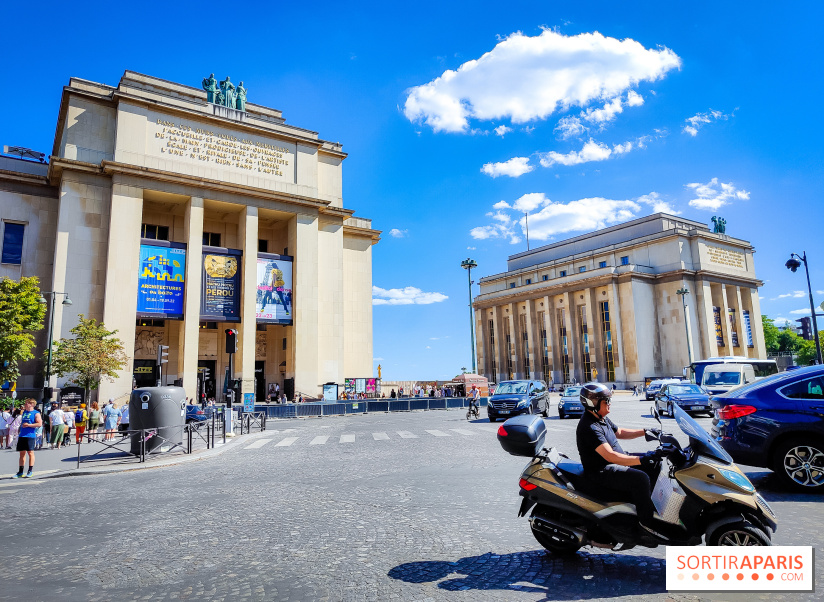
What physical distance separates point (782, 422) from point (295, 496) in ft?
23.7

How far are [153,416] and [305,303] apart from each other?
27.3 m

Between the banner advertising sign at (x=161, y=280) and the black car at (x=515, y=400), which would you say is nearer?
the black car at (x=515, y=400)

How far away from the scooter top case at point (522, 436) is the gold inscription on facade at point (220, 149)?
4037 centimetres

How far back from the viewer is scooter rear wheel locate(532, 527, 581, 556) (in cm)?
491

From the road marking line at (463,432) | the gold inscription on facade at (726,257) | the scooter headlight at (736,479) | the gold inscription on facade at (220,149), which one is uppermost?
the gold inscription on facade at (220,149)

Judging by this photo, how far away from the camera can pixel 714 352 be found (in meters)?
68.4

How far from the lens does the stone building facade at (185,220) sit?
3547cm

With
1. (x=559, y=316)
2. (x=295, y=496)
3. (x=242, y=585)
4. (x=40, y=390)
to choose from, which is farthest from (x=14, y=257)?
(x=559, y=316)

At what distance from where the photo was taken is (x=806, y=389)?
772 cm

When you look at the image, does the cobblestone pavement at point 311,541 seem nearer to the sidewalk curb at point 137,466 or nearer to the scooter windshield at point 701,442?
the scooter windshield at point 701,442

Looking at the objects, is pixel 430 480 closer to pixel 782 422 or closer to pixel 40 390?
pixel 782 422

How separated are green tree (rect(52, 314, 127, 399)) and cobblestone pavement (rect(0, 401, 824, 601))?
2182 cm

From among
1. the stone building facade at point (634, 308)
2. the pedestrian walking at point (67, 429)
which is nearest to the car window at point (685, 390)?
the pedestrian walking at point (67, 429)

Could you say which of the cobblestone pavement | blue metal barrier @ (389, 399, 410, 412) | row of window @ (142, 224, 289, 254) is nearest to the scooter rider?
the cobblestone pavement
